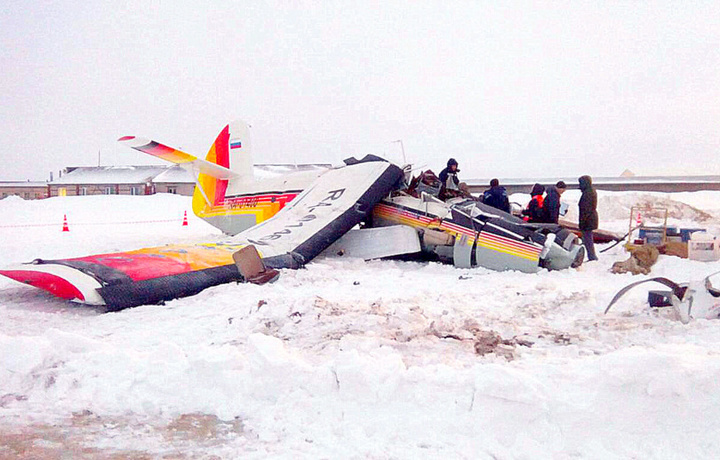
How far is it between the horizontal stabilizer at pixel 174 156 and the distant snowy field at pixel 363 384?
15.2 ft

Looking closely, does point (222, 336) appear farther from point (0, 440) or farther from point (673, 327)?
point (673, 327)

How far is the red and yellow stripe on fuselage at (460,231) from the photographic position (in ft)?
25.0

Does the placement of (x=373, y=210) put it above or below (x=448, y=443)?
above

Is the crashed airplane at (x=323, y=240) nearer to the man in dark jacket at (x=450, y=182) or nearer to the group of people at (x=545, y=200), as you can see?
the man in dark jacket at (x=450, y=182)

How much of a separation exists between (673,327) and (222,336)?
3.54 metres

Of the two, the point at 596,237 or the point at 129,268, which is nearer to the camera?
the point at 129,268

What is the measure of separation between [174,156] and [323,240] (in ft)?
12.4

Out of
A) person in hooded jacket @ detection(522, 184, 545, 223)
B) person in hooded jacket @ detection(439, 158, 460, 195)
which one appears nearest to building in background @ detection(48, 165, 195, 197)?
person in hooded jacket @ detection(439, 158, 460, 195)

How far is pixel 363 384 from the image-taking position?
9.53ft

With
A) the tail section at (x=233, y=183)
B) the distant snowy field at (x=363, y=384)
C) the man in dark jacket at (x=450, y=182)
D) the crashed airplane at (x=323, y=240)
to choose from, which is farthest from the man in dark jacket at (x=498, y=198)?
the distant snowy field at (x=363, y=384)

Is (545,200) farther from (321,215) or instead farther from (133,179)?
(133,179)

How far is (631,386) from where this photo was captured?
2.68m

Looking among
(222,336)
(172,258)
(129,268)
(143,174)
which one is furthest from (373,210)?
(143,174)

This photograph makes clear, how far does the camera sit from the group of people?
8781 millimetres
